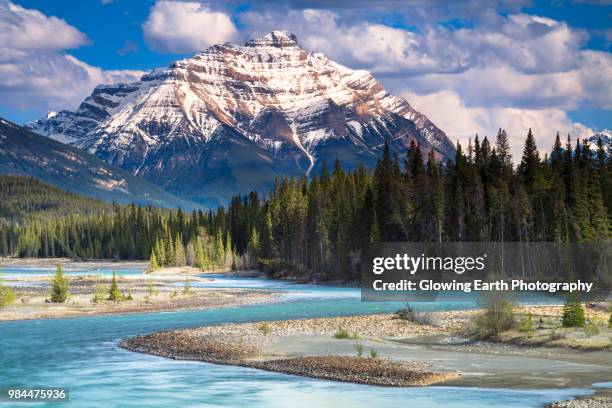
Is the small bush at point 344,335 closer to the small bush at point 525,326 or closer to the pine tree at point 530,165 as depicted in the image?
the small bush at point 525,326

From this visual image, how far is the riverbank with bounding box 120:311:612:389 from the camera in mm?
37812

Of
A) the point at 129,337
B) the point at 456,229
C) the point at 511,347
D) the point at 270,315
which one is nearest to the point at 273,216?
the point at 456,229

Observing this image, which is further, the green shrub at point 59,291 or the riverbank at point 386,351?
the green shrub at point 59,291

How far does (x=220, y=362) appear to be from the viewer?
44.2m

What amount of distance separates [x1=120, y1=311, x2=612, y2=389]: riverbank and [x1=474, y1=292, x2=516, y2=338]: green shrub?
4.00 feet

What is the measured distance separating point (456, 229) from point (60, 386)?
262 ft

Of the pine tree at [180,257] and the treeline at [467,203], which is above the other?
the treeline at [467,203]

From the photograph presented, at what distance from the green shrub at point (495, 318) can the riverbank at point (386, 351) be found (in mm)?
1218

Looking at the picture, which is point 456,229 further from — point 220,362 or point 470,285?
point 220,362

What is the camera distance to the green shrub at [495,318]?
163 feet

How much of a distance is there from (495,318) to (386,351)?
800 cm

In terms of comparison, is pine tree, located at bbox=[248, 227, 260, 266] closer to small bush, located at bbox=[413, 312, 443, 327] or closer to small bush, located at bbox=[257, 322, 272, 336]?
small bush, located at bbox=[413, 312, 443, 327]

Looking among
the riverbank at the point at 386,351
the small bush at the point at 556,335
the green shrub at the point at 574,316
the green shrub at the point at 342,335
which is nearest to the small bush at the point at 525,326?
the small bush at the point at 556,335

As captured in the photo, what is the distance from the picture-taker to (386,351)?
4550 centimetres
